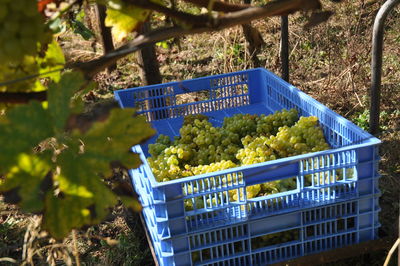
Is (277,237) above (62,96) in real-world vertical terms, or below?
below

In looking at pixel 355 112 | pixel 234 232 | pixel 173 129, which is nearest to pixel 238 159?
pixel 234 232

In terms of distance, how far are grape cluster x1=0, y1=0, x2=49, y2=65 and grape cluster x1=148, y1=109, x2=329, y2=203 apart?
4.76 feet

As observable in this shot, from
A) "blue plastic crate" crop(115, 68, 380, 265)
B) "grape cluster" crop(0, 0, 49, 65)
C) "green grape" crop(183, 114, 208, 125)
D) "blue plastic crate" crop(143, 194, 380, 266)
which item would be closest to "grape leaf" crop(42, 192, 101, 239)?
"grape cluster" crop(0, 0, 49, 65)

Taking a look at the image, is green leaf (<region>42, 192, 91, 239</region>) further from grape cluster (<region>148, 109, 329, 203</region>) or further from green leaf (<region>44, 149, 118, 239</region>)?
grape cluster (<region>148, 109, 329, 203</region>)

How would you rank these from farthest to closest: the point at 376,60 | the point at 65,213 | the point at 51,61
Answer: the point at 376,60
the point at 51,61
the point at 65,213

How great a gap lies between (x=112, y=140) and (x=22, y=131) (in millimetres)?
127

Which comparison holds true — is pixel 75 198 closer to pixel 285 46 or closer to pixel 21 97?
pixel 21 97

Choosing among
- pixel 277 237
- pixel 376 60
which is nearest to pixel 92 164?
Result: pixel 277 237

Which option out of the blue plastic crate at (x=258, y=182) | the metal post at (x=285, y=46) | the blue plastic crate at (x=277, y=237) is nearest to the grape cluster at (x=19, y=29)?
the blue plastic crate at (x=258, y=182)

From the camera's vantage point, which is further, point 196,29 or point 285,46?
point 285,46

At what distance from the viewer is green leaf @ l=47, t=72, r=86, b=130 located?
75 centimetres

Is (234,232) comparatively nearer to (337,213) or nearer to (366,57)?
(337,213)

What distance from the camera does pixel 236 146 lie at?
9.27 feet

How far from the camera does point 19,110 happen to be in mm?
733
